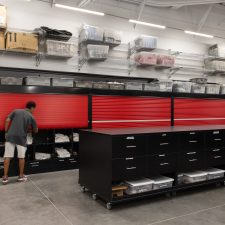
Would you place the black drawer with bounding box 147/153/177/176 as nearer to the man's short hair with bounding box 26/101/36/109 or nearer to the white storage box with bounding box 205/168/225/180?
the white storage box with bounding box 205/168/225/180

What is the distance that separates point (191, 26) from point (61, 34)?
192 inches

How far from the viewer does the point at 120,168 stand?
142 inches

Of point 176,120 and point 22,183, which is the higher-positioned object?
point 176,120

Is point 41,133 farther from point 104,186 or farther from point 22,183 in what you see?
point 104,186

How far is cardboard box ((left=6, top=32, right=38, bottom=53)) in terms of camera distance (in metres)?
5.52

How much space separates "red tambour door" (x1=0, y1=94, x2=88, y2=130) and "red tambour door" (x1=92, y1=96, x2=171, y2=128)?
0.33 m

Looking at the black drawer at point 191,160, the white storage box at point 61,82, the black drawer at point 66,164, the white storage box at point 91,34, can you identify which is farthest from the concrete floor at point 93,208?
the white storage box at point 91,34

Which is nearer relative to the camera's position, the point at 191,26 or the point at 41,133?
the point at 41,133

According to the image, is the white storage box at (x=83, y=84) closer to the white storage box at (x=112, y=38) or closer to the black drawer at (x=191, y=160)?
the white storage box at (x=112, y=38)

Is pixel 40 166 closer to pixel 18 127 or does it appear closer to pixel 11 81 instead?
pixel 18 127

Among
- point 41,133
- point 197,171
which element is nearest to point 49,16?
point 41,133

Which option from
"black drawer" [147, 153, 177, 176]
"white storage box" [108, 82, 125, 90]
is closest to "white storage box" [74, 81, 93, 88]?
"white storage box" [108, 82, 125, 90]

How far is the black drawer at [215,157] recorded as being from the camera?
461 cm

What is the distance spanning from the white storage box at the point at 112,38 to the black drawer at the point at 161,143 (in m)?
3.51
